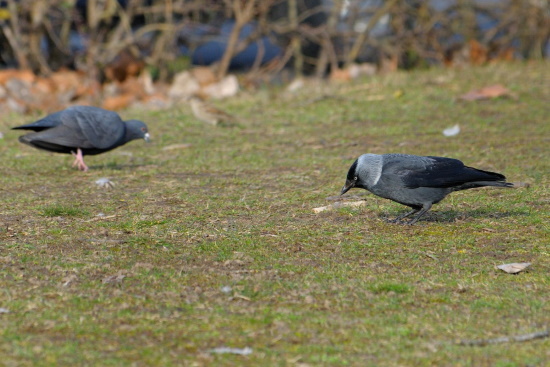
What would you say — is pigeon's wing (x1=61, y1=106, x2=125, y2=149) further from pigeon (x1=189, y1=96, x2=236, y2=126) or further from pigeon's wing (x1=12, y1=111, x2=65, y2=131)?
pigeon (x1=189, y1=96, x2=236, y2=126)

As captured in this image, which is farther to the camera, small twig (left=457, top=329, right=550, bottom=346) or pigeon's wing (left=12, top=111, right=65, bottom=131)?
pigeon's wing (left=12, top=111, right=65, bottom=131)

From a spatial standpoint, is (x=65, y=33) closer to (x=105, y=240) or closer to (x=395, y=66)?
(x=395, y=66)

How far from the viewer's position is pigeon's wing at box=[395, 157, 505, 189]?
18.5 feet

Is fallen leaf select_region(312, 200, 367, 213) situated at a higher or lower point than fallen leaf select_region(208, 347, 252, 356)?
lower

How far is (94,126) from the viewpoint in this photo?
782 cm

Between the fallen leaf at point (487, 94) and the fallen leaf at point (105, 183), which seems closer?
the fallen leaf at point (105, 183)

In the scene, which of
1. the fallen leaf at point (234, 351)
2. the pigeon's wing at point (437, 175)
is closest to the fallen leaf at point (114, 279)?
the fallen leaf at point (234, 351)

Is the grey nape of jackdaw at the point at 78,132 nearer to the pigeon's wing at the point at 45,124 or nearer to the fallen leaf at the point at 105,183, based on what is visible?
the pigeon's wing at the point at 45,124

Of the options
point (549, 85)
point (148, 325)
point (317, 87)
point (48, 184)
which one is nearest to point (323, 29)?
point (317, 87)

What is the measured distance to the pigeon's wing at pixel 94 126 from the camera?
7.73 m

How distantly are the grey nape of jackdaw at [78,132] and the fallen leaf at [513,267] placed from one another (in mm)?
4292

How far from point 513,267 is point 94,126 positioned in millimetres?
4436

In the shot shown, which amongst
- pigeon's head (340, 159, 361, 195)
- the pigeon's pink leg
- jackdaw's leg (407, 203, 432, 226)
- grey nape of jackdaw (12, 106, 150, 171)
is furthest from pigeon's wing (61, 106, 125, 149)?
jackdaw's leg (407, 203, 432, 226)

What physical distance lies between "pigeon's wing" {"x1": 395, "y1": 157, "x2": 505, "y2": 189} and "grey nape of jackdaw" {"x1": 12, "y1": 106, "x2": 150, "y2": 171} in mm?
3320
